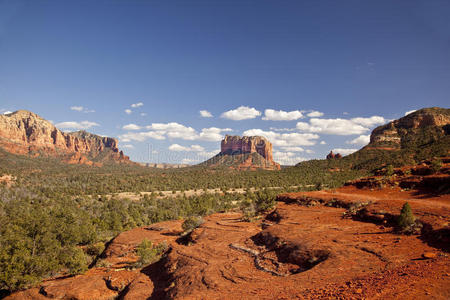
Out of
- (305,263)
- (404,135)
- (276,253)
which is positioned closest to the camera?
(305,263)

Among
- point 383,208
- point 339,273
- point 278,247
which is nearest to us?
point 339,273

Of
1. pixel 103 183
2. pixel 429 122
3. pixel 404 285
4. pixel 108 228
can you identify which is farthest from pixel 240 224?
pixel 429 122

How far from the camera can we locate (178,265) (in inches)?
507

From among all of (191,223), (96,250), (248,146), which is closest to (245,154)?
(248,146)

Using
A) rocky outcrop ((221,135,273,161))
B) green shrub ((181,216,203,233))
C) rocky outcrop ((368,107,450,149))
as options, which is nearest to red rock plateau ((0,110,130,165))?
rocky outcrop ((221,135,273,161))

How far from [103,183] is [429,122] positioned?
110504mm

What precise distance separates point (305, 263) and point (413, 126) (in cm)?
9249

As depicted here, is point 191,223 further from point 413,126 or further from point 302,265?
point 413,126

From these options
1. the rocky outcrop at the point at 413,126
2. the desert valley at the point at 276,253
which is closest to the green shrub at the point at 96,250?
the desert valley at the point at 276,253

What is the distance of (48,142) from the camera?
154 m

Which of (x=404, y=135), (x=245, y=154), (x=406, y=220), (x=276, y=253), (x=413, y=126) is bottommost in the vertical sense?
(x=276, y=253)

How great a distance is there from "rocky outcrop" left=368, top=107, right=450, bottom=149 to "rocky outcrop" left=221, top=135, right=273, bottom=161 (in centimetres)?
10100

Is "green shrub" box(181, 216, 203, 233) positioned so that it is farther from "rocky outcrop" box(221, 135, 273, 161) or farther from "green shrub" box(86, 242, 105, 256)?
"rocky outcrop" box(221, 135, 273, 161)

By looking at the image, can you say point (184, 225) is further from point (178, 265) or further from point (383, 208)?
point (383, 208)
